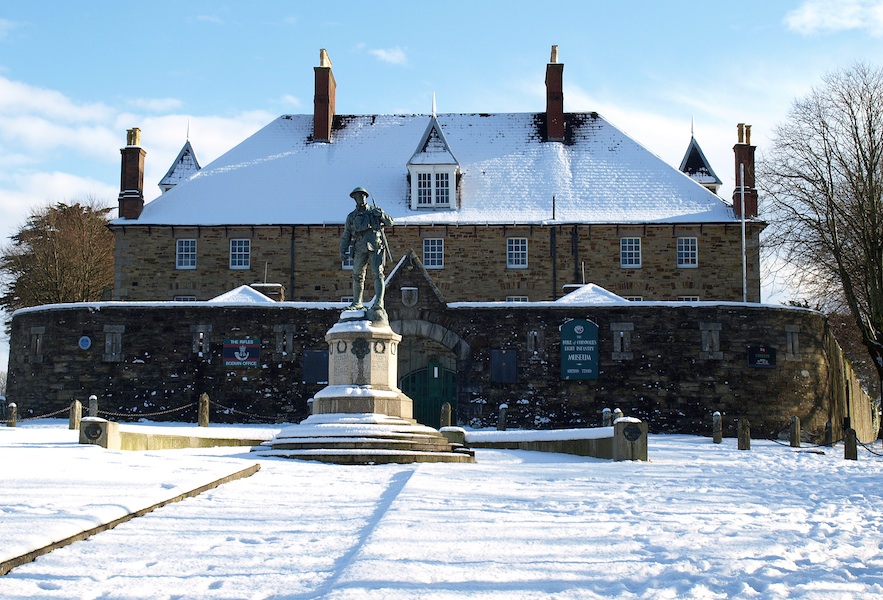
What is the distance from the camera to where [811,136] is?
3322cm

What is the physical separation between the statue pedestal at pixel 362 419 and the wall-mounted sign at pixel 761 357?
1502cm

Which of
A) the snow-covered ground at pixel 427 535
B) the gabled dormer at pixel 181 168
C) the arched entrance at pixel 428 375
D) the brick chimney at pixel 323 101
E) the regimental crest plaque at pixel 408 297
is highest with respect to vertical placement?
the brick chimney at pixel 323 101

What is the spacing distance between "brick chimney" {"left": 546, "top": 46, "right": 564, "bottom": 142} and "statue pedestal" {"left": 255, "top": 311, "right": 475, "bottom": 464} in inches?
958

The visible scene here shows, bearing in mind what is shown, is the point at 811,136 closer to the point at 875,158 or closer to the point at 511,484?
the point at 875,158

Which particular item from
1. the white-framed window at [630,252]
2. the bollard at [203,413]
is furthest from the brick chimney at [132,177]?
the white-framed window at [630,252]

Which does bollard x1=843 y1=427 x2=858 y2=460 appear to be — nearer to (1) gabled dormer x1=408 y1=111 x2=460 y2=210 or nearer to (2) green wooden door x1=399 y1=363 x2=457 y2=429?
(2) green wooden door x1=399 y1=363 x2=457 y2=429

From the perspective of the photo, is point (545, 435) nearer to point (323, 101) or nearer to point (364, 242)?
point (364, 242)

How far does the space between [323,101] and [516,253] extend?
411 inches

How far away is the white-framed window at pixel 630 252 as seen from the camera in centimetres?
3844

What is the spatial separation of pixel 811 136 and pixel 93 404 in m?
23.2

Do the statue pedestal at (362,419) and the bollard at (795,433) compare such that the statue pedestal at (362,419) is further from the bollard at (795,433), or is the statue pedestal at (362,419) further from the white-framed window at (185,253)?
the white-framed window at (185,253)

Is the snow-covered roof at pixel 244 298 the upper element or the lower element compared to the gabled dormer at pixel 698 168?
lower

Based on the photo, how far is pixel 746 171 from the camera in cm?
3991

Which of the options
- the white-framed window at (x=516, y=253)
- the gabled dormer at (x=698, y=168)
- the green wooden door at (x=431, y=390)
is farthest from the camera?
the gabled dormer at (x=698, y=168)
